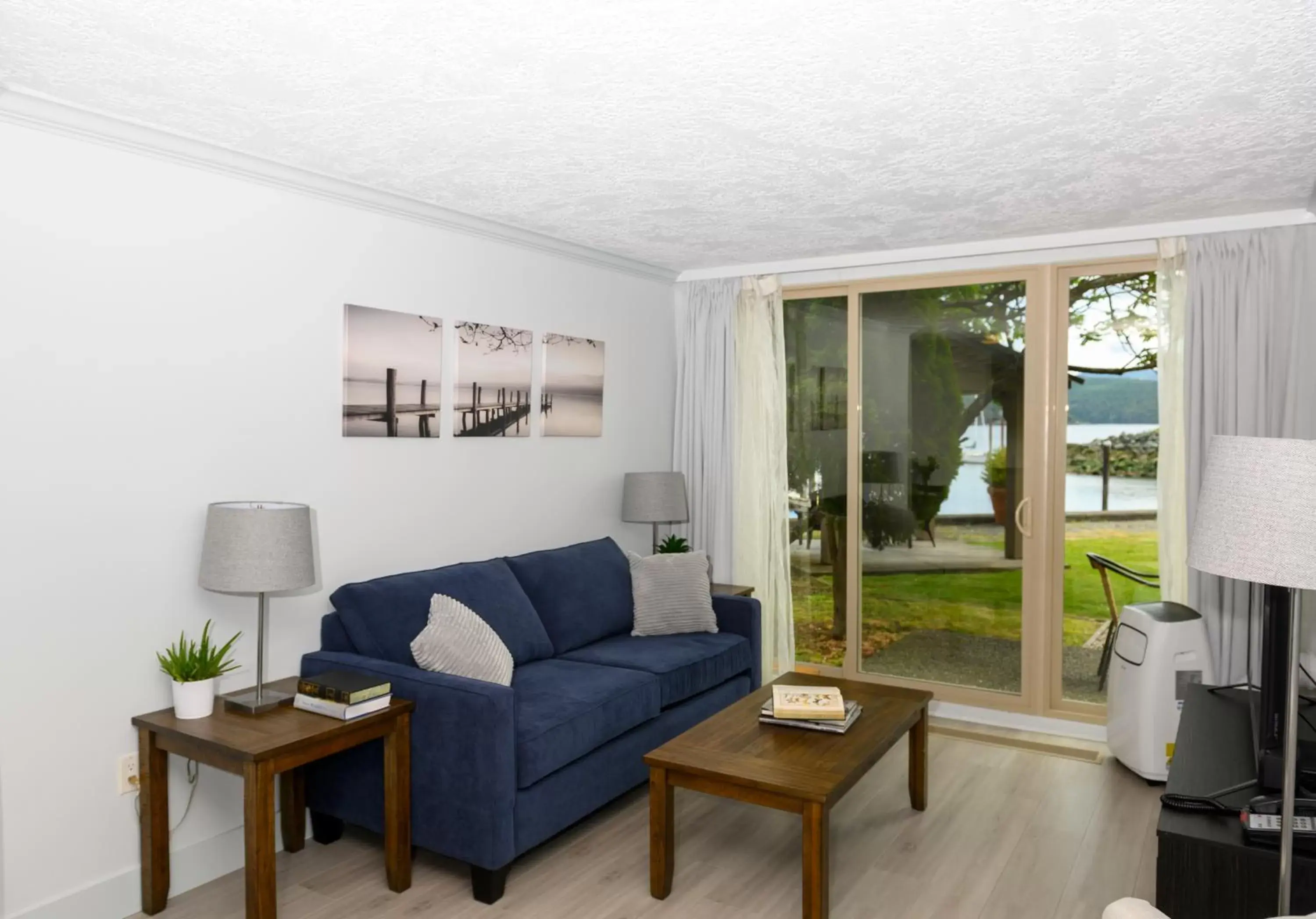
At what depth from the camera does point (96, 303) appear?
2881 millimetres

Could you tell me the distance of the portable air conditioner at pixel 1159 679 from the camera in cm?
402

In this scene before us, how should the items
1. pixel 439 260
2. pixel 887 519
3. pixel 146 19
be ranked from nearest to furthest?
pixel 146 19 < pixel 439 260 < pixel 887 519

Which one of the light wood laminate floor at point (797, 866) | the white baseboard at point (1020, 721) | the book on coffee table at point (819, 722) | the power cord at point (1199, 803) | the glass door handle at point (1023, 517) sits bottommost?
the light wood laminate floor at point (797, 866)

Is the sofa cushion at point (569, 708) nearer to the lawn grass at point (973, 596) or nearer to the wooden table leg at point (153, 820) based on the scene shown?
the wooden table leg at point (153, 820)

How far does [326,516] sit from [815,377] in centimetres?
296

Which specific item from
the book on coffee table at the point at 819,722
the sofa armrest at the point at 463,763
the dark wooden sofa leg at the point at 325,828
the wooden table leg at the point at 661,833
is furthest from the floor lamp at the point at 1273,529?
the dark wooden sofa leg at the point at 325,828

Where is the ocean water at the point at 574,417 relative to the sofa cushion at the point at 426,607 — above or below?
above

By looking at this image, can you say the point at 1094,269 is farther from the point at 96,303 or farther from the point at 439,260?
the point at 96,303

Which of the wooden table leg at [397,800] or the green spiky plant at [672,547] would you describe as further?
the green spiky plant at [672,547]

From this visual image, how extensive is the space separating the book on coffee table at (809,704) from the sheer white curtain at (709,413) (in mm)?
2049

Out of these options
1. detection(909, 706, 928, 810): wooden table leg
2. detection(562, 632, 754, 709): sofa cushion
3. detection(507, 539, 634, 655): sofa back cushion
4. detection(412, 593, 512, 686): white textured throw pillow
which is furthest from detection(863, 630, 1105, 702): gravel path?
detection(412, 593, 512, 686): white textured throw pillow

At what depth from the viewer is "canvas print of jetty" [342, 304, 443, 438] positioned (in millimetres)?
3701

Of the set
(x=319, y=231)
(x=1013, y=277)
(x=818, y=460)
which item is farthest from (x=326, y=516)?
(x=1013, y=277)

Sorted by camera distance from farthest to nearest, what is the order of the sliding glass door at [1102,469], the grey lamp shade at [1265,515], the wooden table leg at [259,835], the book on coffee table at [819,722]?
1. the sliding glass door at [1102,469]
2. the book on coffee table at [819,722]
3. the wooden table leg at [259,835]
4. the grey lamp shade at [1265,515]
